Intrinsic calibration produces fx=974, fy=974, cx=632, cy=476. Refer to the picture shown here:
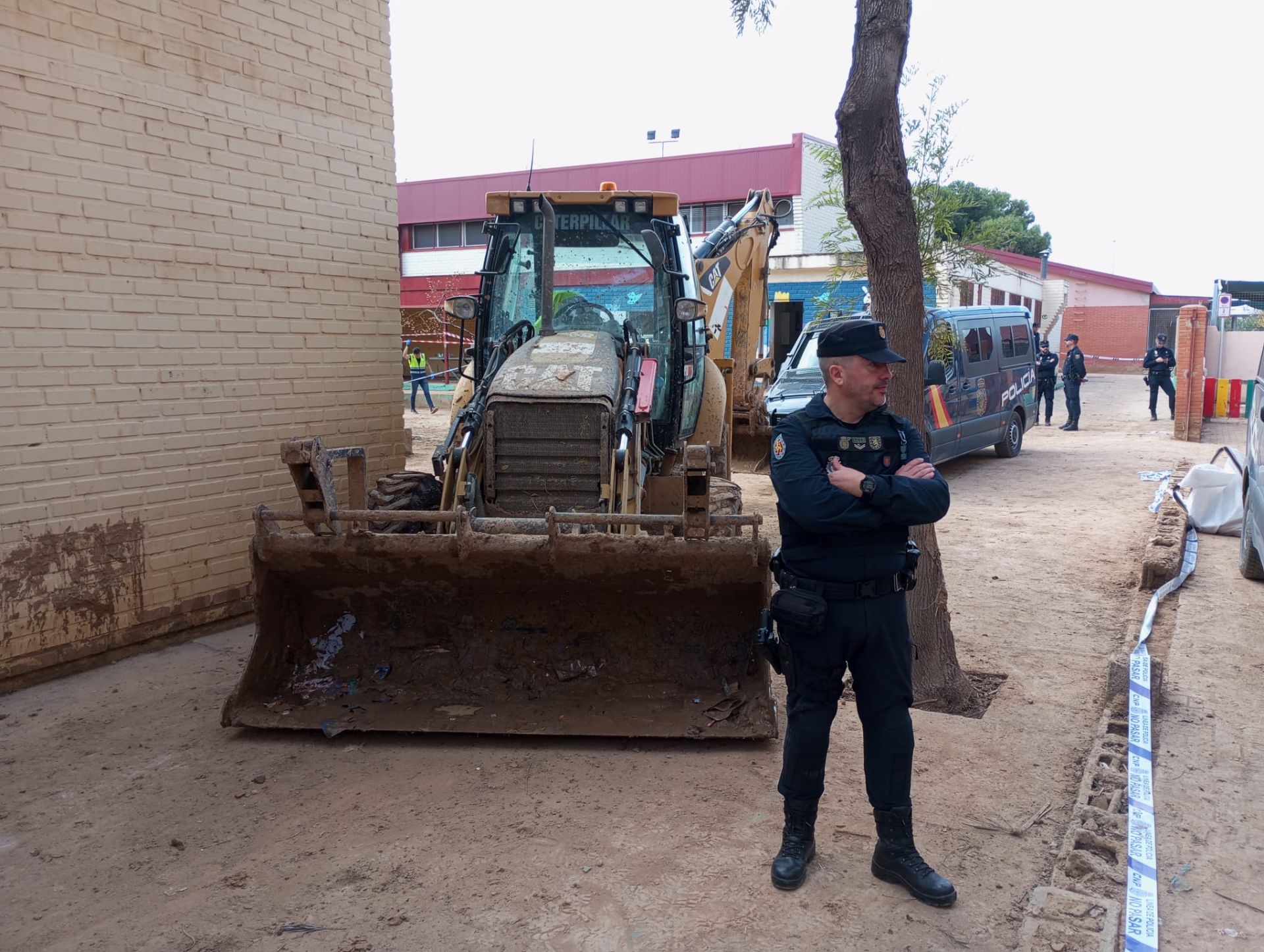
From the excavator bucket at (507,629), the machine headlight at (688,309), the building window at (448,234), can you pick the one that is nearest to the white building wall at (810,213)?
the building window at (448,234)

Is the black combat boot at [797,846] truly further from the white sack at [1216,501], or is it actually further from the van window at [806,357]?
the van window at [806,357]

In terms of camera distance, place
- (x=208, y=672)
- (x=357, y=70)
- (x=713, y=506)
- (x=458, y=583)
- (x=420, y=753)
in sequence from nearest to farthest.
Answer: (x=420, y=753) < (x=458, y=583) < (x=208, y=672) < (x=713, y=506) < (x=357, y=70)

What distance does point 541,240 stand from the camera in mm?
6457

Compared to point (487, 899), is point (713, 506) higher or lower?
higher

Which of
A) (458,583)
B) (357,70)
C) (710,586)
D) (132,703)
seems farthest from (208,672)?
(357,70)

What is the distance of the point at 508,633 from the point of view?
15.9 ft

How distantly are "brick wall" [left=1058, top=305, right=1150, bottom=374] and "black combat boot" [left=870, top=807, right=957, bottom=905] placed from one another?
127ft

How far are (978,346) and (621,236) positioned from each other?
8.39 metres

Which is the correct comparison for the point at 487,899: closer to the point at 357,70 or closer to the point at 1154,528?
the point at 357,70

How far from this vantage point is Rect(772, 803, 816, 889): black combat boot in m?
3.36

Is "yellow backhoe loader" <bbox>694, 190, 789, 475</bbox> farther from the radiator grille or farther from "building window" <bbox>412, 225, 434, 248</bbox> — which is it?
"building window" <bbox>412, 225, 434, 248</bbox>

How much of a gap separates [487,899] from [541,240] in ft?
14.2

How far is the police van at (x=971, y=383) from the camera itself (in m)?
12.0

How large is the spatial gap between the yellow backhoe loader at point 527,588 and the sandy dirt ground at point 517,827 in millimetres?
174
